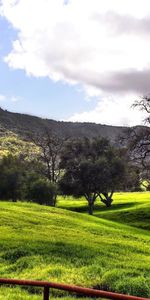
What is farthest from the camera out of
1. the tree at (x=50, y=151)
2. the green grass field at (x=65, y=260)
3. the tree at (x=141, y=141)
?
the tree at (x=50, y=151)

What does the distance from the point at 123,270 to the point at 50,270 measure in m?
2.68

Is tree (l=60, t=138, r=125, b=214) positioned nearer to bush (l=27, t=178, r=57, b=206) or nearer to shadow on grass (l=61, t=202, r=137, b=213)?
bush (l=27, t=178, r=57, b=206)

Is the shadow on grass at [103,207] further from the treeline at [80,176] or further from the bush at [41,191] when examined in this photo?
the bush at [41,191]

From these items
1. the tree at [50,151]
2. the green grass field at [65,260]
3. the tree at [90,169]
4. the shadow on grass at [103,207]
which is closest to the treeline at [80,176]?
the tree at [90,169]

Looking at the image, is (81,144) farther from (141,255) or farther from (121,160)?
(141,255)

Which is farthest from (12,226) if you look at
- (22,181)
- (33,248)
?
(22,181)

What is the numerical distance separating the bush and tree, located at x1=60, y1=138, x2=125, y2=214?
99.2 inches

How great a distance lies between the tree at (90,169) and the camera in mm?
72375

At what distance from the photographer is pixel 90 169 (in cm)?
7162

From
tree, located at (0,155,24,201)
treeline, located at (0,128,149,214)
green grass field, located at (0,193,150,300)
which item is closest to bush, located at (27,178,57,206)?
treeline, located at (0,128,149,214)

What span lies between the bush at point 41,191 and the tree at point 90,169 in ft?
8.26

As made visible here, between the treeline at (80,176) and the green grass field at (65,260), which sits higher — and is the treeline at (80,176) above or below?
above

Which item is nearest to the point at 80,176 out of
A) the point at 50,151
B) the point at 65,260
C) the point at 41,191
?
the point at 41,191

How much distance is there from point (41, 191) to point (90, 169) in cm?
870
